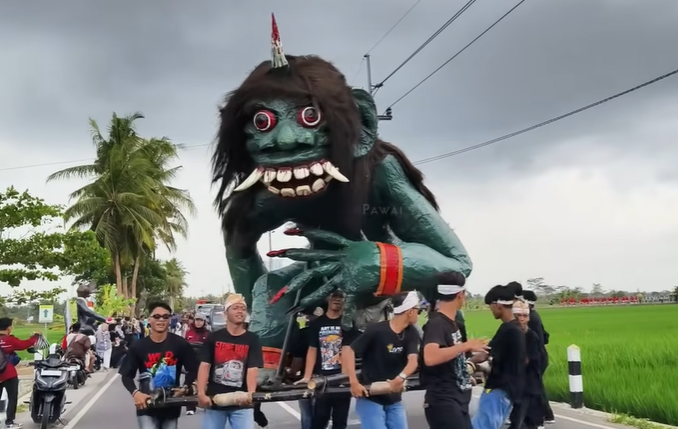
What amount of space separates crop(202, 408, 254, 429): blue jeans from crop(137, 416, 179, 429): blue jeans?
222 millimetres

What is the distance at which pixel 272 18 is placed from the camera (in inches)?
147

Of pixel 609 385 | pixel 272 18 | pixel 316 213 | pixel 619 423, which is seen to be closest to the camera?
pixel 272 18

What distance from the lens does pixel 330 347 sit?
4.52 meters

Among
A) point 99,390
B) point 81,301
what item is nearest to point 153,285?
point 81,301

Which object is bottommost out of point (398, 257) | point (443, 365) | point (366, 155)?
point (443, 365)

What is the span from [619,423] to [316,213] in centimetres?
399

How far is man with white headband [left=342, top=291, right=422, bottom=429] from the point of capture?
3955 millimetres

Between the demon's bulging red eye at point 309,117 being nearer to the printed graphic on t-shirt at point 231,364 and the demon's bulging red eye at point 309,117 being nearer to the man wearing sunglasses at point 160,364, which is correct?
the printed graphic on t-shirt at point 231,364

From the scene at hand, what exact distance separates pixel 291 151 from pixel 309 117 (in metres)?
0.21

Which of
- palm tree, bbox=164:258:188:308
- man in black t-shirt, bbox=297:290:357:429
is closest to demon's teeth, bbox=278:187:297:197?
man in black t-shirt, bbox=297:290:357:429

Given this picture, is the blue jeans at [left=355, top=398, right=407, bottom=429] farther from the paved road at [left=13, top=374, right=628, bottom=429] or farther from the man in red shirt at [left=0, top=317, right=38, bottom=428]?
the man in red shirt at [left=0, top=317, right=38, bottom=428]

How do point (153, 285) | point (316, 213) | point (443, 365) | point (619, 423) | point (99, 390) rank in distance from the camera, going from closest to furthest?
point (443, 365) → point (316, 213) → point (619, 423) → point (99, 390) → point (153, 285)

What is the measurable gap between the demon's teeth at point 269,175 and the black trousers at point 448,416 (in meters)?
1.34

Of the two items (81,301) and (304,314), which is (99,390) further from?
(304,314)
